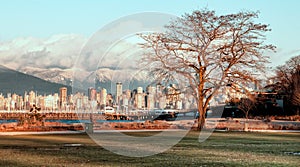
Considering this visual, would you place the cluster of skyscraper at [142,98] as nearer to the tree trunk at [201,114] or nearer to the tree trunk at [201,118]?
the tree trunk at [201,114]

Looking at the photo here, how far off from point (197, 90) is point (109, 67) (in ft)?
43.8

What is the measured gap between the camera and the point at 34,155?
20.3 metres

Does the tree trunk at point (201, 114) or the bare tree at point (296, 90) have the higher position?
the bare tree at point (296, 90)

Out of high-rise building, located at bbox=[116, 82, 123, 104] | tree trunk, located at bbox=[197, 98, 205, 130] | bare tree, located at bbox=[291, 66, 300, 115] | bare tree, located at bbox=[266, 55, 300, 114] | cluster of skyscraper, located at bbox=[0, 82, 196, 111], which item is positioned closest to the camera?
high-rise building, located at bbox=[116, 82, 123, 104]

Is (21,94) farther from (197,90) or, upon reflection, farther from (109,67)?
(109,67)

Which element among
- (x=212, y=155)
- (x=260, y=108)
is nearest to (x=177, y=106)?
(x=212, y=155)

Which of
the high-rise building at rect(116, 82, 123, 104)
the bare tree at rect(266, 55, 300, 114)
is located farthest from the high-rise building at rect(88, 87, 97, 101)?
the bare tree at rect(266, 55, 300, 114)

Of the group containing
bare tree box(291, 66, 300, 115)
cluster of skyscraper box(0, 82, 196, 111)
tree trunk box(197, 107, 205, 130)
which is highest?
bare tree box(291, 66, 300, 115)

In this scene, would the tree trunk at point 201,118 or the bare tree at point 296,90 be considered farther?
the bare tree at point 296,90

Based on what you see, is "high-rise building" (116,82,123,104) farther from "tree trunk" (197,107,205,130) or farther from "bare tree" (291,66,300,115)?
"bare tree" (291,66,300,115)

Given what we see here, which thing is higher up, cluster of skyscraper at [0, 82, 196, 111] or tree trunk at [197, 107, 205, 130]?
cluster of skyscraper at [0, 82, 196, 111]

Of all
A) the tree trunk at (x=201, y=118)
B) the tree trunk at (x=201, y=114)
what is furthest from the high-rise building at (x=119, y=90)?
the tree trunk at (x=201, y=118)

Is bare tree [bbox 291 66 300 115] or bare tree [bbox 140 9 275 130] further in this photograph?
bare tree [bbox 291 66 300 115]

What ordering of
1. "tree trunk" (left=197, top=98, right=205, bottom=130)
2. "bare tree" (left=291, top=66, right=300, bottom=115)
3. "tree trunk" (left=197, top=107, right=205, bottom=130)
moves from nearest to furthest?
"tree trunk" (left=197, top=98, right=205, bottom=130) → "tree trunk" (left=197, top=107, right=205, bottom=130) → "bare tree" (left=291, top=66, right=300, bottom=115)
